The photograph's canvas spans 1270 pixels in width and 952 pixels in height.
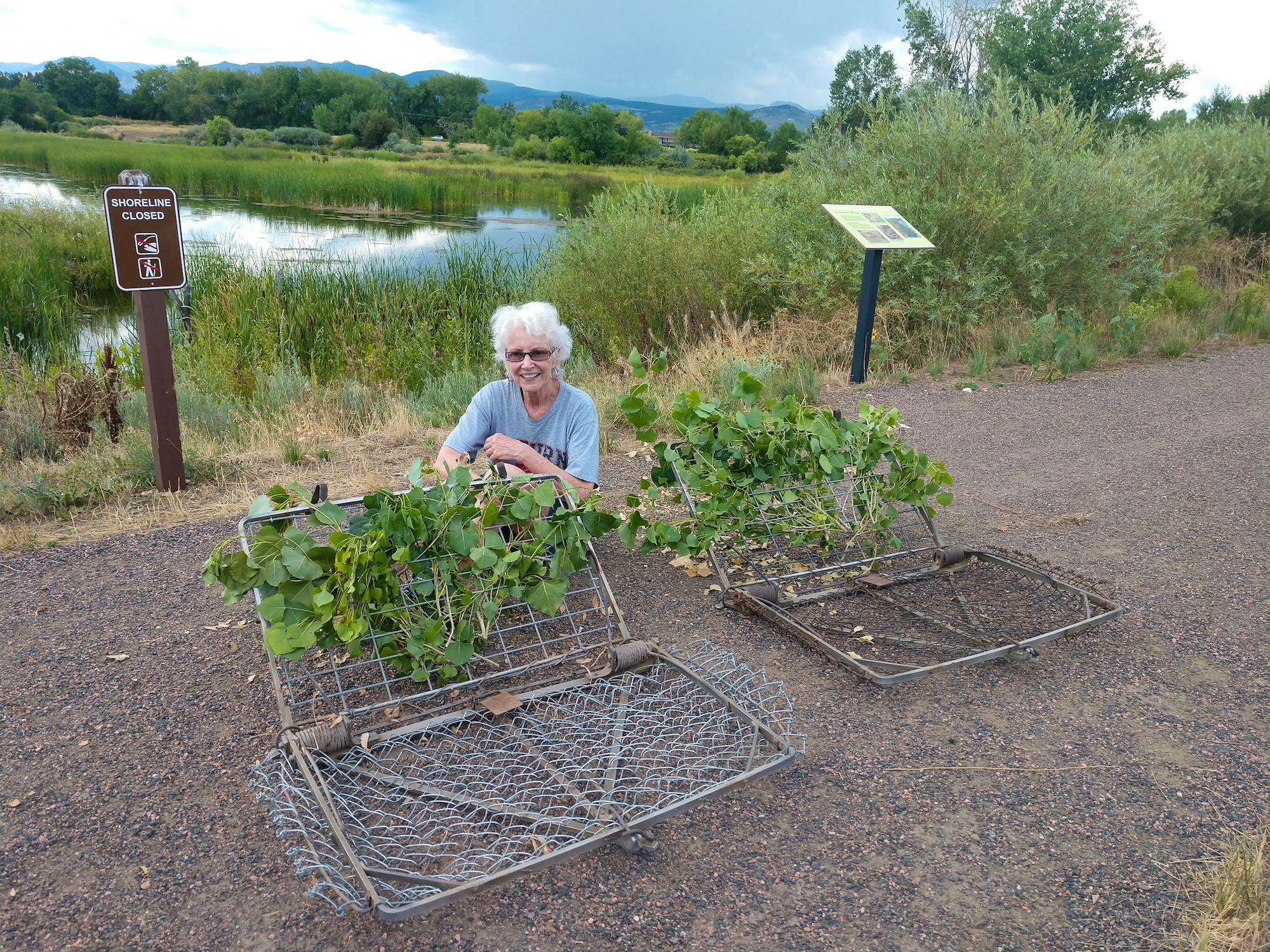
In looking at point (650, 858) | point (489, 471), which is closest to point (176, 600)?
point (489, 471)

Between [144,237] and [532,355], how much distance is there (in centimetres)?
246

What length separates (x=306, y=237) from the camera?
18.6 meters

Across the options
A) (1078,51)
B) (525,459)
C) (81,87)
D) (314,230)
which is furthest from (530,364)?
(81,87)

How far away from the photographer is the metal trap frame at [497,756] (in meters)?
2.24

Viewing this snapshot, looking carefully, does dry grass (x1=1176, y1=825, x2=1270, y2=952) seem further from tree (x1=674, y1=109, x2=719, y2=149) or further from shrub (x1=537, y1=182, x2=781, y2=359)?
tree (x1=674, y1=109, x2=719, y2=149)

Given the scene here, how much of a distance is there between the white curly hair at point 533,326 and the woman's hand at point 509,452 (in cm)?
30

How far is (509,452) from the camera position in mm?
3740

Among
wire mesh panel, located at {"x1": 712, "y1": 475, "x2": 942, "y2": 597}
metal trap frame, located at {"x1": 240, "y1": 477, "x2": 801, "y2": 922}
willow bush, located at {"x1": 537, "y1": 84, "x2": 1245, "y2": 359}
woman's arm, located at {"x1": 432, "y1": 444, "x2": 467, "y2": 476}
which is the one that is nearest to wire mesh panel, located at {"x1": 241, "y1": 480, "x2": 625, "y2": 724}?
metal trap frame, located at {"x1": 240, "y1": 477, "x2": 801, "y2": 922}

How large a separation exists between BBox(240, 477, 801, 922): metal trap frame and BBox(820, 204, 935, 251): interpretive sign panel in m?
4.92

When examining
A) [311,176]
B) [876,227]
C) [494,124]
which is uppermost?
[494,124]

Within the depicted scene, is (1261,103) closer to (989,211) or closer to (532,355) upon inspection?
(989,211)

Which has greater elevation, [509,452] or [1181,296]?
[1181,296]

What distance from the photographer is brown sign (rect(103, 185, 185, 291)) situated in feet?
15.2

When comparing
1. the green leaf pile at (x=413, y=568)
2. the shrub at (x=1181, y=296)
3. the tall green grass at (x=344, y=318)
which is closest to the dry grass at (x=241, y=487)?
the green leaf pile at (x=413, y=568)
